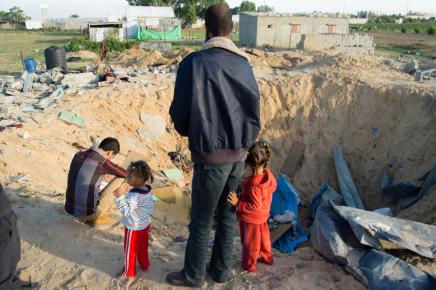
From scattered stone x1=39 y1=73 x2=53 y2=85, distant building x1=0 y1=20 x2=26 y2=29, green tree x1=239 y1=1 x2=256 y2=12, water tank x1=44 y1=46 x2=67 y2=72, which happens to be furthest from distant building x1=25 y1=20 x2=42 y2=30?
green tree x1=239 y1=1 x2=256 y2=12

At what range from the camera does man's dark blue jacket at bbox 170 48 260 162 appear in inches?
101

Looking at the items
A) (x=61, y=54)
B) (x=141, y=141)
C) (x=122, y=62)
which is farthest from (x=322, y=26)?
(x=141, y=141)

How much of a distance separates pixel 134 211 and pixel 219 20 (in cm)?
171

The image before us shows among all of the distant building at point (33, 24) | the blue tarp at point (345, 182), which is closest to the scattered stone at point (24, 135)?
the blue tarp at point (345, 182)

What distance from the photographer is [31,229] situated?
157 inches

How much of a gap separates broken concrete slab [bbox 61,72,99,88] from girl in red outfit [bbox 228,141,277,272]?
316 inches

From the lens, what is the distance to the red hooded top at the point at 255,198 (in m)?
3.19

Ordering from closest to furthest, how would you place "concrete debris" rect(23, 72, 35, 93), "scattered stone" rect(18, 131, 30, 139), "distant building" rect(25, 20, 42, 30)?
"scattered stone" rect(18, 131, 30, 139) → "concrete debris" rect(23, 72, 35, 93) → "distant building" rect(25, 20, 42, 30)

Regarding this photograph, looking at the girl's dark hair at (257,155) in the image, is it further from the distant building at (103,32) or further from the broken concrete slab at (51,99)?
the distant building at (103,32)

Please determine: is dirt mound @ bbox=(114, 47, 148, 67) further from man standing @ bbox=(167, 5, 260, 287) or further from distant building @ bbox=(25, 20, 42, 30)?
distant building @ bbox=(25, 20, 42, 30)

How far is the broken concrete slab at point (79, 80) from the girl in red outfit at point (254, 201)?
8028 mm

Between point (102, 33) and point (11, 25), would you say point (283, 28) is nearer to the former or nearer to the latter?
point (102, 33)

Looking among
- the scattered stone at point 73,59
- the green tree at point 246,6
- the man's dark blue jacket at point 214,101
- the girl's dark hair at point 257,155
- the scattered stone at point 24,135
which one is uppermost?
the green tree at point 246,6

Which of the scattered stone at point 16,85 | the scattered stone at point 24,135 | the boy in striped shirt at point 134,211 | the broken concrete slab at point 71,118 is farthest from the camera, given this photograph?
the scattered stone at point 16,85
